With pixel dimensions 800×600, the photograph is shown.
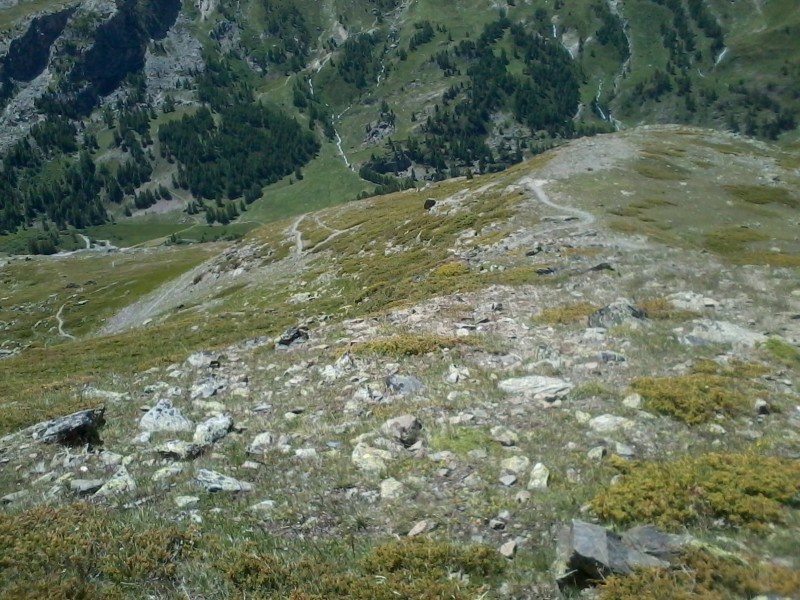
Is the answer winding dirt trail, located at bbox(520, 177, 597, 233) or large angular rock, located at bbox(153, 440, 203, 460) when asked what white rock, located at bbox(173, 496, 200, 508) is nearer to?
large angular rock, located at bbox(153, 440, 203, 460)

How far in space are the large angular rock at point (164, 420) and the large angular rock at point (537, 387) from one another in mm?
8750

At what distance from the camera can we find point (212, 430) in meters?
14.0

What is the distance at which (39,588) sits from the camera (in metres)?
7.38

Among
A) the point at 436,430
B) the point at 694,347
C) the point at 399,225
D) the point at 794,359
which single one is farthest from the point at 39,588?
the point at 399,225

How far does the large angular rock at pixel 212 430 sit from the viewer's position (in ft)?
44.6

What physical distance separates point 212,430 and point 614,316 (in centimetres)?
1518

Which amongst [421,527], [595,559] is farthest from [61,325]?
[595,559]

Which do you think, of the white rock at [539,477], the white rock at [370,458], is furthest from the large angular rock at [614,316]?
the white rock at [370,458]

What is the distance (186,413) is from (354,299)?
28.6 metres

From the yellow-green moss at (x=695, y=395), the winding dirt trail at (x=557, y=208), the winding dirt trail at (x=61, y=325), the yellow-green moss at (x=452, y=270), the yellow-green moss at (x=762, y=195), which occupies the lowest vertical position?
the winding dirt trail at (x=61, y=325)

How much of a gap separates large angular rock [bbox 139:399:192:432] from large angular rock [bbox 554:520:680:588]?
10478 millimetres

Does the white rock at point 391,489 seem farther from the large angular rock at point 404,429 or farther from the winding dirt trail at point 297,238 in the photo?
the winding dirt trail at point 297,238

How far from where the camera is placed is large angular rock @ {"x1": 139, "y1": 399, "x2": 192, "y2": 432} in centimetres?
1484

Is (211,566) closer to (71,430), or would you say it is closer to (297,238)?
(71,430)
